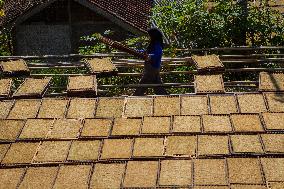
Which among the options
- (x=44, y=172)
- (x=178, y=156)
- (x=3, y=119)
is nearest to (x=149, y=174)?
(x=178, y=156)

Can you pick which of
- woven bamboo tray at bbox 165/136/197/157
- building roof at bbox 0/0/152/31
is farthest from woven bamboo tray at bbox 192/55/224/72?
building roof at bbox 0/0/152/31

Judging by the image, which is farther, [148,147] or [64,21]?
[64,21]

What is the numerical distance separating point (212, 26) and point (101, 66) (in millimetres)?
3335

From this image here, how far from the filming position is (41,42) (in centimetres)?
1517

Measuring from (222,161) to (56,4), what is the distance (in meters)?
→ 10.8

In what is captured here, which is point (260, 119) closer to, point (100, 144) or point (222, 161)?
point (222, 161)

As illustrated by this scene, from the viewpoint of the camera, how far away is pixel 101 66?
7.00 meters

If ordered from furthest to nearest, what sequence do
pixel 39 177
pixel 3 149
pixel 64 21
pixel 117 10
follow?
pixel 64 21, pixel 117 10, pixel 3 149, pixel 39 177

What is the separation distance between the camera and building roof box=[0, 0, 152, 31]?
13.6 m

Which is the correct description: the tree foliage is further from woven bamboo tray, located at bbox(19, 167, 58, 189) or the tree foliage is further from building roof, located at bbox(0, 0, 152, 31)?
woven bamboo tray, located at bbox(19, 167, 58, 189)

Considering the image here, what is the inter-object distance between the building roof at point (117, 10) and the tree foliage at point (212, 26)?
3763 mm

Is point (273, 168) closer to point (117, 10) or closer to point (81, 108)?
point (81, 108)

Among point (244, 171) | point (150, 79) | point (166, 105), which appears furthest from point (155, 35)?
point (244, 171)

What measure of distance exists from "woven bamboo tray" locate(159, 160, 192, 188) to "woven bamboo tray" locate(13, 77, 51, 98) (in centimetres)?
251
